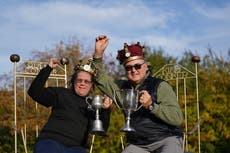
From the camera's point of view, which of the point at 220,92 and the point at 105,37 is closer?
the point at 105,37

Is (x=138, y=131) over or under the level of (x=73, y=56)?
under

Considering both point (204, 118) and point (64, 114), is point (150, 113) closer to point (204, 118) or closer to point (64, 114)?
point (64, 114)

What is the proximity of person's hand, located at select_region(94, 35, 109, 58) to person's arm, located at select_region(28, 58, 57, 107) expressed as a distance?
1.28 feet

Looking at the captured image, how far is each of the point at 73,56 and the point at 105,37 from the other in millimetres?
10102

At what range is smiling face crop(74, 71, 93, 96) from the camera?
14.9 feet

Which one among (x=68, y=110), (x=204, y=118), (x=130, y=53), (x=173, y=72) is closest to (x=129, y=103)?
(x=130, y=53)

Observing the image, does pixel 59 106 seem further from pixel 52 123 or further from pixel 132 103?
pixel 132 103

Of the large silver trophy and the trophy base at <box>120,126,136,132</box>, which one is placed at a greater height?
the large silver trophy

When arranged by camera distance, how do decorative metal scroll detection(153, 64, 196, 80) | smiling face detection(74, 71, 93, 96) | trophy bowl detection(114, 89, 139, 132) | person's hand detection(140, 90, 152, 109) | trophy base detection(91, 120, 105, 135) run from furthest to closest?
decorative metal scroll detection(153, 64, 196, 80) → smiling face detection(74, 71, 93, 96) → trophy base detection(91, 120, 105, 135) → trophy bowl detection(114, 89, 139, 132) → person's hand detection(140, 90, 152, 109)

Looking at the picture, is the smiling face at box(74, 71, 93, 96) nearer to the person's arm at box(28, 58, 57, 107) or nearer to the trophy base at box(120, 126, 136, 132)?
the person's arm at box(28, 58, 57, 107)

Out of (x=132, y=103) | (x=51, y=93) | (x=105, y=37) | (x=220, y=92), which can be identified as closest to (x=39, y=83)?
(x=51, y=93)

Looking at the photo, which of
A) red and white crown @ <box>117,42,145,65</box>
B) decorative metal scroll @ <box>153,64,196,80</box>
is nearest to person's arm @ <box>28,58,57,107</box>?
red and white crown @ <box>117,42,145,65</box>

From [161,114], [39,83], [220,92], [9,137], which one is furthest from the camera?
[9,137]

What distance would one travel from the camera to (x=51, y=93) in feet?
15.1
